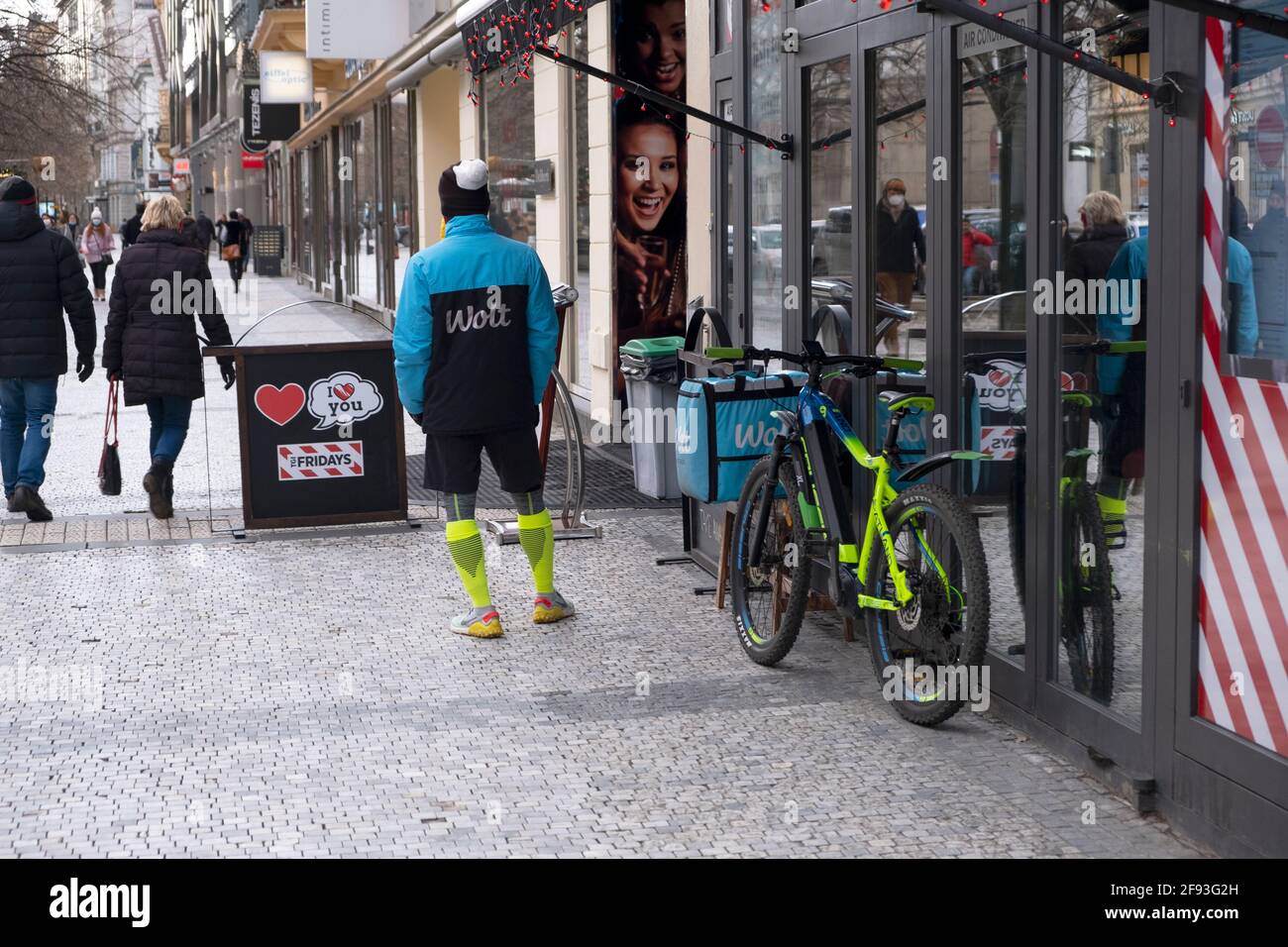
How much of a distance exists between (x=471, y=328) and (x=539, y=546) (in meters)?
0.98

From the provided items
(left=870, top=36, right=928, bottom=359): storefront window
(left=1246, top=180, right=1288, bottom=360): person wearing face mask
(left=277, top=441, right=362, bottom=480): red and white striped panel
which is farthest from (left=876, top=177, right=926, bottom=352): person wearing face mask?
(left=277, top=441, right=362, bottom=480): red and white striped panel

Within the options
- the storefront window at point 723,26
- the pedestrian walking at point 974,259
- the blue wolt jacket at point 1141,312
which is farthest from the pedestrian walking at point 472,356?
the blue wolt jacket at point 1141,312

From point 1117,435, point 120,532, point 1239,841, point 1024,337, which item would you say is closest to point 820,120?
point 1024,337

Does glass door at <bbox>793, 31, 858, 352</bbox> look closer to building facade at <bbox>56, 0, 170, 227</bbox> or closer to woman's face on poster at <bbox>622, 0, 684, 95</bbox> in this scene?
woman's face on poster at <bbox>622, 0, 684, 95</bbox>

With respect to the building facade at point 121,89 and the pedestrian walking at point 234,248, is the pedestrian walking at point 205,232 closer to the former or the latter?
the pedestrian walking at point 234,248

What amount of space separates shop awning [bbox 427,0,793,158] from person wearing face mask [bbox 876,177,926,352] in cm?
91

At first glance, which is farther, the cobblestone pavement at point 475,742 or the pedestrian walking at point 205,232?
the pedestrian walking at point 205,232

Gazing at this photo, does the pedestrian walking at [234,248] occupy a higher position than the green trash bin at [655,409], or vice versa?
the pedestrian walking at [234,248]

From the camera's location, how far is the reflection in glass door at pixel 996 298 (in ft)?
17.7

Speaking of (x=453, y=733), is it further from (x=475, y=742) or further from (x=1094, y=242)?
(x=1094, y=242)

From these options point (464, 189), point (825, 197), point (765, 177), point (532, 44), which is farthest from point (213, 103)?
point (825, 197)

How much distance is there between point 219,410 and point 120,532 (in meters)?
6.56

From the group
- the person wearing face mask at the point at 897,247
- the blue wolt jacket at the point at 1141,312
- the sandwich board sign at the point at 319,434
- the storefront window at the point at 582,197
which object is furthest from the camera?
the storefront window at the point at 582,197

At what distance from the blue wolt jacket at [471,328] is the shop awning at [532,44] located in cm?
88
